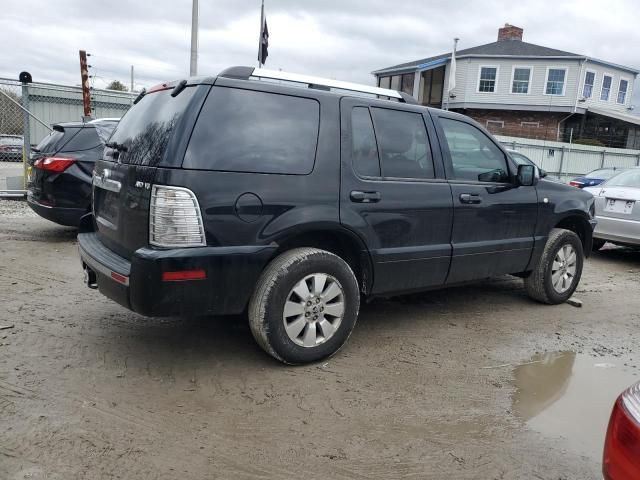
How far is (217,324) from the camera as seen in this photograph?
4.55 metres

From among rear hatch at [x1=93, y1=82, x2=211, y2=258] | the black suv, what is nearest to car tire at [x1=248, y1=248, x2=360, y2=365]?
the black suv

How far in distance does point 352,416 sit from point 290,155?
67.6 inches

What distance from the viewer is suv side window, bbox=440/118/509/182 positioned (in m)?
4.59

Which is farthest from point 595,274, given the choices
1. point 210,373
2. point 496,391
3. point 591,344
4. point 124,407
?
point 124,407

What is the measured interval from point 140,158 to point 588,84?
118ft

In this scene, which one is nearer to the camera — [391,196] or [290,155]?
[290,155]

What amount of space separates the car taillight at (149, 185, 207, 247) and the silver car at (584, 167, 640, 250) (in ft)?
22.4

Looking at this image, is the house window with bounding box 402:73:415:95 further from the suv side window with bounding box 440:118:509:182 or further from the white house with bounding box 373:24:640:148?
the suv side window with bounding box 440:118:509:182

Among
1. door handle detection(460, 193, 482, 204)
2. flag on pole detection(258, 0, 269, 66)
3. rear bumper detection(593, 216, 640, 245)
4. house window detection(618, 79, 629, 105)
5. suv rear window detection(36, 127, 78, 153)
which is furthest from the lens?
house window detection(618, 79, 629, 105)

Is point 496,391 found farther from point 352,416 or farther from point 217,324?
point 217,324

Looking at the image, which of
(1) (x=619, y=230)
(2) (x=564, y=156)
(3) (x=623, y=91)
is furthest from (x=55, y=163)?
(3) (x=623, y=91)

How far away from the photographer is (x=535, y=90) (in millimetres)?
33094

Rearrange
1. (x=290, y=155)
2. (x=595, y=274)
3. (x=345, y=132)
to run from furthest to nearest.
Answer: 1. (x=595, y=274)
2. (x=345, y=132)
3. (x=290, y=155)

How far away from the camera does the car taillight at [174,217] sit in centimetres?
318
